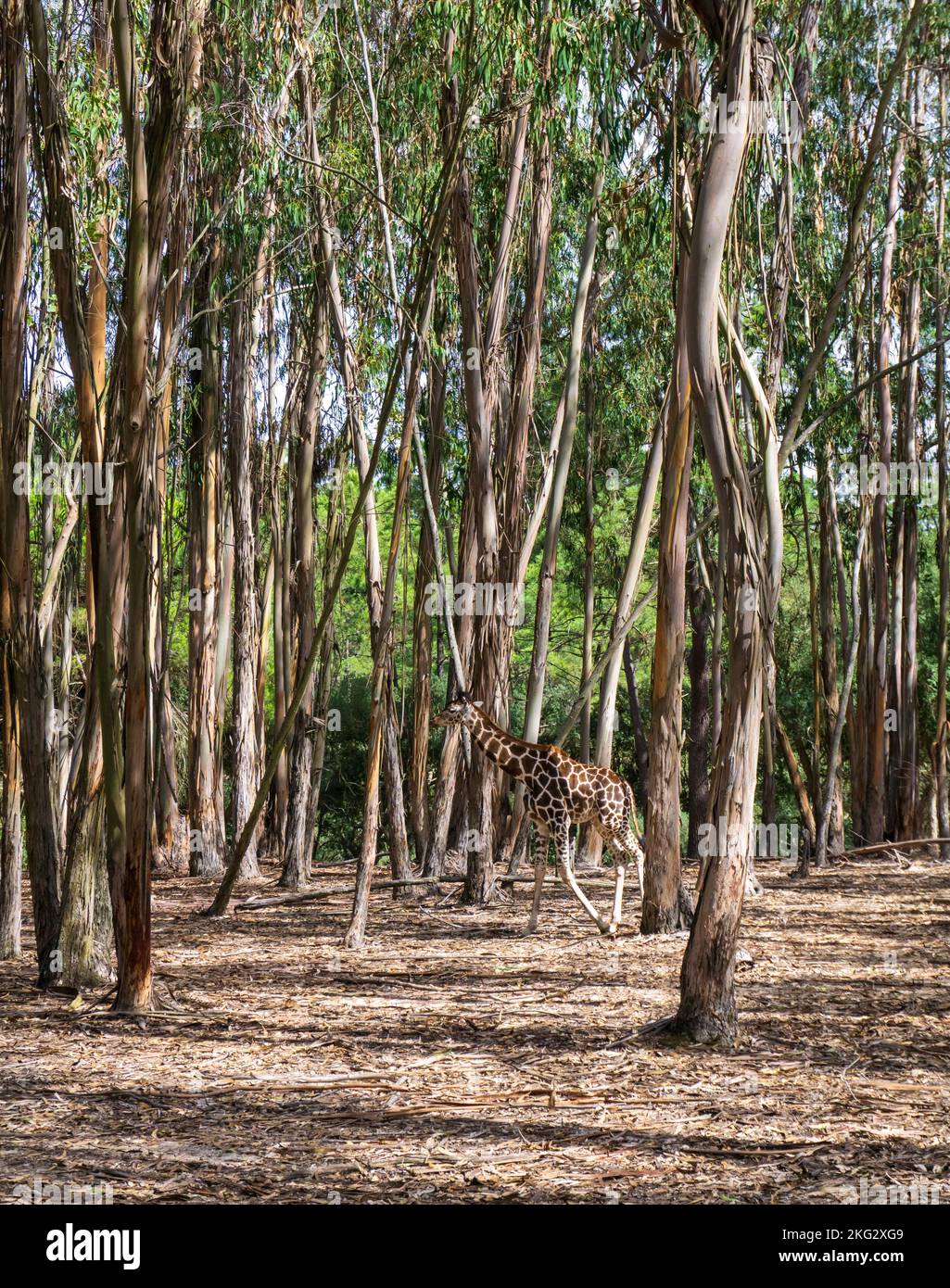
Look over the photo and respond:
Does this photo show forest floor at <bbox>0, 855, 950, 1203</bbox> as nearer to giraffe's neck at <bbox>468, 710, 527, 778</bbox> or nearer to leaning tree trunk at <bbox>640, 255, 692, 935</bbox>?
leaning tree trunk at <bbox>640, 255, 692, 935</bbox>

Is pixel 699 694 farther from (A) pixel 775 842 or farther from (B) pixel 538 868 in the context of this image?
(B) pixel 538 868

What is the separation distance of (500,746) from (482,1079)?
4235mm

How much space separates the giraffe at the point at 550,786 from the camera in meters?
9.15

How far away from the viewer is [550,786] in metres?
9.17

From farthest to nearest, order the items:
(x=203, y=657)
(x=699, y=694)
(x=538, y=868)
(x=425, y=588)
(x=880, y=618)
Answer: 1. (x=699, y=694)
2. (x=880, y=618)
3. (x=203, y=657)
4. (x=425, y=588)
5. (x=538, y=868)

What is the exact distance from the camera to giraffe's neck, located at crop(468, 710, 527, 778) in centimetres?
920

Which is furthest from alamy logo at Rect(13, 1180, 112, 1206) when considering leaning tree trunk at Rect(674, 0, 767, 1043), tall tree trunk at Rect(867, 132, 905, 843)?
tall tree trunk at Rect(867, 132, 905, 843)

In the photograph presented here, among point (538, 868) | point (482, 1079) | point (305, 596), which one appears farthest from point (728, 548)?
point (305, 596)

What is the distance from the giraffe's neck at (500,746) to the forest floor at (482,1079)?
1230mm

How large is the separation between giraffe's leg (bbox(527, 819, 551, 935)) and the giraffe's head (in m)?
0.88

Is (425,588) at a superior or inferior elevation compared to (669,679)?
superior

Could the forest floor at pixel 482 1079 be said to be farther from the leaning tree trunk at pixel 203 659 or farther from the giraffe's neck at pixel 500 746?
the leaning tree trunk at pixel 203 659
